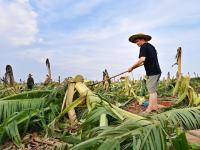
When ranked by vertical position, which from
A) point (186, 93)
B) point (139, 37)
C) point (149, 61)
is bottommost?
point (186, 93)

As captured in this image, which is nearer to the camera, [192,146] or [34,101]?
[192,146]

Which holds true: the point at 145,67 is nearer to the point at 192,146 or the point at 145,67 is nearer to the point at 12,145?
the point at 12,145

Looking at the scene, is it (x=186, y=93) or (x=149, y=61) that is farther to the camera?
(x=186, y=93)

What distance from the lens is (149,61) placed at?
27.1 feet

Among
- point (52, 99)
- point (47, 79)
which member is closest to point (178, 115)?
point (52, 99)

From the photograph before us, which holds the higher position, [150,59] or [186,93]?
[150,59]

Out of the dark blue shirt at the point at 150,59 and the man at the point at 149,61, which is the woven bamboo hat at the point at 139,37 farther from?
the dark blue shirt at the point at 150,59

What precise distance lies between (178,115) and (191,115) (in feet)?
0.79

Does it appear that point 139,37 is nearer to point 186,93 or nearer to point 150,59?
point 150,59

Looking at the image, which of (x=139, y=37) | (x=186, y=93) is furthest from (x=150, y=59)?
(x=186, y=93)

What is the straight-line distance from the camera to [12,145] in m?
5.55

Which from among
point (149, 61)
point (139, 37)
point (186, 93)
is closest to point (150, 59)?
point (149, 61)

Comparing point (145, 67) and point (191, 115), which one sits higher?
point (145, 67)

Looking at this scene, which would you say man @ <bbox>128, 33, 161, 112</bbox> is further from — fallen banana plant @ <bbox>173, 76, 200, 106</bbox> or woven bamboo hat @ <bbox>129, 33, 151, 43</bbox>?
fallen banana plant @ <bbox>173, 76, 200, 106</bbox>
